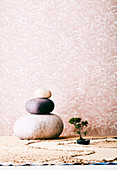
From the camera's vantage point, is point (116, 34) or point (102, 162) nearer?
point (102, 162)

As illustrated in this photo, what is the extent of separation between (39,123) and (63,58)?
871mm

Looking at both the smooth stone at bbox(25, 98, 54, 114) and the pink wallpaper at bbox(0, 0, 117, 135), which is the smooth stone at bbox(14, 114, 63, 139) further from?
the pink wallpaper at bbox(0, 0, 117, 135)

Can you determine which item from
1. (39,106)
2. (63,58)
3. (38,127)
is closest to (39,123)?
(38,127)

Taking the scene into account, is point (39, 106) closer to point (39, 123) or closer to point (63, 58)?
point (39, 123)

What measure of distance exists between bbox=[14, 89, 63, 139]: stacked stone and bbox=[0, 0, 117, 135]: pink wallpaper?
39 centimetres

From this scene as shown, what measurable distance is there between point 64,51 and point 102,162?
1.80m

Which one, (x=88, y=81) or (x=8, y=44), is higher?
(x=8, y=44)

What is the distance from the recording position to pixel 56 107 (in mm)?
2838

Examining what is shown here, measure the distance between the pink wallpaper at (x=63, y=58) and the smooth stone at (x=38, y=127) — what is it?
0.44m

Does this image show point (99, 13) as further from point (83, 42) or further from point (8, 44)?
point (8, 44)

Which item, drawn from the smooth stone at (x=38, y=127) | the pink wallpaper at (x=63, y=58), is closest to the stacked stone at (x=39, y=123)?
the smooth stone at (x=38, y=127)

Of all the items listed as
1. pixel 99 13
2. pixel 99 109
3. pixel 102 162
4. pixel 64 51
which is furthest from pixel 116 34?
pixel 102 162

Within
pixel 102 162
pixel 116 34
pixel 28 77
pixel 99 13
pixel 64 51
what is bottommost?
pixel 102 162

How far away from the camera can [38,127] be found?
7.63ft
